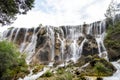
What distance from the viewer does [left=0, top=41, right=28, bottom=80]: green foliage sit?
26.0 meters

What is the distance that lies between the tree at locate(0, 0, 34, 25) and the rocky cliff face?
25579mm

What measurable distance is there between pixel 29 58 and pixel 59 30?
32.4ft

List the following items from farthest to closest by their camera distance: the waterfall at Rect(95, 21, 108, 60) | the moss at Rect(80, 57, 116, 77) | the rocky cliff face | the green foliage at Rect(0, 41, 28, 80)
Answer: the rocky cliff face → the waterfall at Rect(95, 21, 108, 60) → the moss at Rect(80, 57, 116, 77) → the green foliage at Rect(0, 41, 28, 80)

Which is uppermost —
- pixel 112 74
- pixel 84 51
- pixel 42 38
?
pixel 42 38

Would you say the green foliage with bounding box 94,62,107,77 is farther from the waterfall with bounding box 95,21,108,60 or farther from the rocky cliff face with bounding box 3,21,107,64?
the rocky cliff face with bounding box 3,21,107,64

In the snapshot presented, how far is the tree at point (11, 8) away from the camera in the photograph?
14.3 metres

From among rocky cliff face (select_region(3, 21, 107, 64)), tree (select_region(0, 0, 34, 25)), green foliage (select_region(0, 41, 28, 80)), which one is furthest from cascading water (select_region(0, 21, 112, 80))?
tree (select_region(0, 0, 34, 25))

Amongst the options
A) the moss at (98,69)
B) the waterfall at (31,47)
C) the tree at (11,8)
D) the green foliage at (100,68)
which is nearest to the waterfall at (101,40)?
the moss at (98,69)

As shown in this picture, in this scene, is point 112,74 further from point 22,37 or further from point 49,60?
point 22,37

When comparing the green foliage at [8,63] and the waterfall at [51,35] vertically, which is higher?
the waterfall at [51,35]

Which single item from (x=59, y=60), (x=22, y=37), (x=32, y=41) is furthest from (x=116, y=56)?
(x=22, y=37)

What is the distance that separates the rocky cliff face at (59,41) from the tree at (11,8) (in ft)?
83.9

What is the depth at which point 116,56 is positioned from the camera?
37688mm

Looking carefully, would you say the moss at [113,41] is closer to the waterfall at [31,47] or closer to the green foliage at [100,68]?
the green foliage at [100,68]
